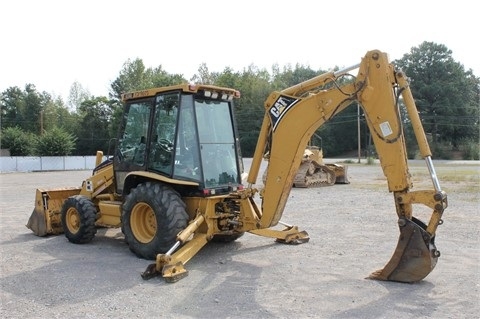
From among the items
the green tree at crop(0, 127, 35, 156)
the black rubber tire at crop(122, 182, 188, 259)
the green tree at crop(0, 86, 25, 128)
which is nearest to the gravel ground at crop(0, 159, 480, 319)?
the black rubber tire at crop(122, 182, 188, 259)

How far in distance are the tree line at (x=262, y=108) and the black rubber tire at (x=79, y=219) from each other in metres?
51.2

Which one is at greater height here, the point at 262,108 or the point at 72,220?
the point at 262,108

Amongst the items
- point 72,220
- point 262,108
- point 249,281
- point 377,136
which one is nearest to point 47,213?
point 72,220

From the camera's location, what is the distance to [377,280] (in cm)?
576

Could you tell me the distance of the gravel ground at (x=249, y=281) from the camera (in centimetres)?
495

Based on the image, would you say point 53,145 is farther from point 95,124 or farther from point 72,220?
point 72,220

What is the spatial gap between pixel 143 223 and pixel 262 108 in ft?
200

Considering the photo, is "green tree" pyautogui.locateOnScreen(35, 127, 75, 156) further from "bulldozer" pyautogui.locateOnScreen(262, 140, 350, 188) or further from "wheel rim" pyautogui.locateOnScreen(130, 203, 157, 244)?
"wheel rim" pyautogui.locateOnScreen(130, 203, 157, 244)

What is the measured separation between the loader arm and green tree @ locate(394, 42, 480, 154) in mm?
62187

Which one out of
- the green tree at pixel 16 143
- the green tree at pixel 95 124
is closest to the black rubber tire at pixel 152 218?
the green tree at pixel 16 143

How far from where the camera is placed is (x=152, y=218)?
24.0 ft

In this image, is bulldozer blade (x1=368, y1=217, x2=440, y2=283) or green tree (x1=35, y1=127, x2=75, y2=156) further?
green tree (x1=35, y1=127, x2=75, y2=156)

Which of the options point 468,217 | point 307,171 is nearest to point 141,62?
point 307,171

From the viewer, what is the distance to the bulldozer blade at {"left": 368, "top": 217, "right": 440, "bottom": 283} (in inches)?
213
